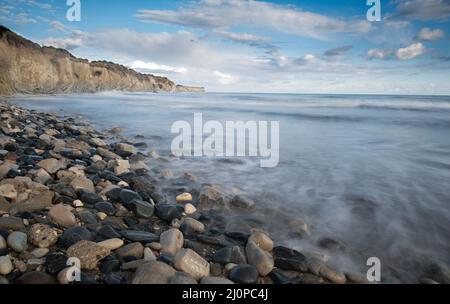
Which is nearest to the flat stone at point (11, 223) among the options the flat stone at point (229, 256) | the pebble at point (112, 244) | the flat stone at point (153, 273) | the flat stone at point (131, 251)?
the pebble at point (112, 244)

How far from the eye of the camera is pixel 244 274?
87.7 inches

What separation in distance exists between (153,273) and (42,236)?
39.4 inches

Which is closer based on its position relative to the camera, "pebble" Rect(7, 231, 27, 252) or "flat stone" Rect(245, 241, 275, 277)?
"pebble" Rect(7, 231, 27, 252)

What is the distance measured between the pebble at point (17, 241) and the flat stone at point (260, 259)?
1.70m

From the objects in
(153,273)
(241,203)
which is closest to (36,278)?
(153,273)

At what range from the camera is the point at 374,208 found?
3.87 meters

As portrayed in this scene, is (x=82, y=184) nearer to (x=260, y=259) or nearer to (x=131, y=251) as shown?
(x=131, y=251)

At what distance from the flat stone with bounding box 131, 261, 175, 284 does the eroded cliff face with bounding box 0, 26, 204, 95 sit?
25.5m

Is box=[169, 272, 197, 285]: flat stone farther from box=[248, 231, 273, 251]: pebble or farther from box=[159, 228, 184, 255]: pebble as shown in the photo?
box=[248, 231, 273, 251]: pebble

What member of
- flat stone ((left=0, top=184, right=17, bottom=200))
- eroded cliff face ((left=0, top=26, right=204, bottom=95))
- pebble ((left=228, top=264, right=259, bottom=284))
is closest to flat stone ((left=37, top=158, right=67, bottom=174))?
flat stone ((left=0, top=184, right=17, bottom=200))

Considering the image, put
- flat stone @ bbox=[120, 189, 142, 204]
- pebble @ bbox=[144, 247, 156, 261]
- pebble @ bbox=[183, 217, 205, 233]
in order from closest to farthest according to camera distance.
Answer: pebble @ bbox=[144, 247, 156, 261]
pebble @ bbox=[183, 217, 205, 233]
flat stone @ bbox=[120, 189, 142, 204]

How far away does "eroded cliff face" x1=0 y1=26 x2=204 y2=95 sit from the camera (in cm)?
2541

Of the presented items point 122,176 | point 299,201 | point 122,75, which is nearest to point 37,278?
point 122,176
